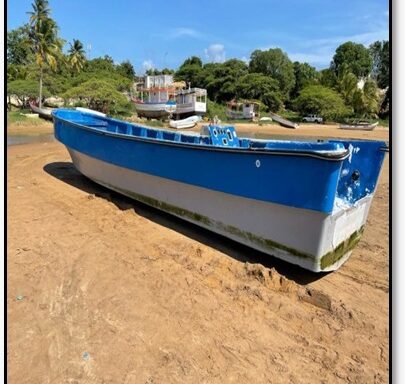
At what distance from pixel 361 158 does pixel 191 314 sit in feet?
9.07

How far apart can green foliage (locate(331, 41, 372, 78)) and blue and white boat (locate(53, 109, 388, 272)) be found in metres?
61.6

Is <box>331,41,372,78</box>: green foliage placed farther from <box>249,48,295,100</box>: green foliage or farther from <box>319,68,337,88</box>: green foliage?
<box>249,48,295,100</box>: green foliage

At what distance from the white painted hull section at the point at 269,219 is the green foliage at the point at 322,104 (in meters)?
41.7

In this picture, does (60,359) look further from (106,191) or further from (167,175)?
(106,191)

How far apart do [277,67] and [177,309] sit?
61860mm

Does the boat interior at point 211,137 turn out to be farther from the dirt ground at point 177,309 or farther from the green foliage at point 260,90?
the green foliage at point 260,90

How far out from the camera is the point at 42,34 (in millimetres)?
32562

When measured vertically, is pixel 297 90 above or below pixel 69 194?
above

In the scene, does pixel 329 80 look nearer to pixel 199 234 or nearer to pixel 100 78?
pixel 100 78

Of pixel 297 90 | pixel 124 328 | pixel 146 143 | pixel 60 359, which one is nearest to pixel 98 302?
pixel 124 328

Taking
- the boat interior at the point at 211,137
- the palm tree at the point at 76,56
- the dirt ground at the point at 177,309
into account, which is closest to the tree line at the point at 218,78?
the palm tree at the point at 76,56

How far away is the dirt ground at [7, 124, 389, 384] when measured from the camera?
3.12 meters

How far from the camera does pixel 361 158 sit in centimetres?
475

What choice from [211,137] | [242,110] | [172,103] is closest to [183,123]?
[172,103]
